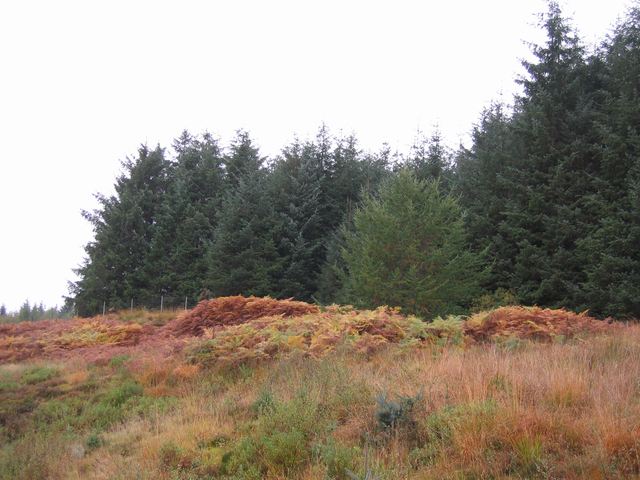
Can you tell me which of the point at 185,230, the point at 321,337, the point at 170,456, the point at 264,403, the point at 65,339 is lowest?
the point at 170,456

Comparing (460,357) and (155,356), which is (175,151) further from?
(460,357)

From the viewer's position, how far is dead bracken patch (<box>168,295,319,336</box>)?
16.2m

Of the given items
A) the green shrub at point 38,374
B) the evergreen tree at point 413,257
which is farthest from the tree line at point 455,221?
the green shrub at point 38,374

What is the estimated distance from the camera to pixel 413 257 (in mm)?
21438

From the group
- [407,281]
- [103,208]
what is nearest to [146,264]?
[103,208]

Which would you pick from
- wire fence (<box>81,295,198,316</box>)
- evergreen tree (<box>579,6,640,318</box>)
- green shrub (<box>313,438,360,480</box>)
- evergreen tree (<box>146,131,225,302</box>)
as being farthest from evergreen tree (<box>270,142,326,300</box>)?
green shrub (<box>313,438,360,480</box>)

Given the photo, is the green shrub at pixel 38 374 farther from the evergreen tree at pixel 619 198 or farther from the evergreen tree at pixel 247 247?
the evergreen tree at pixel 619 198

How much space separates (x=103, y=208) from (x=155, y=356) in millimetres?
32652

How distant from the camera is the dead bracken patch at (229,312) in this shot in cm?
1623

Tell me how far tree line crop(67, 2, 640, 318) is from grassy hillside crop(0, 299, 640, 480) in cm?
913

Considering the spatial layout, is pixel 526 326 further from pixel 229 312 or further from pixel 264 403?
pixel 229 312

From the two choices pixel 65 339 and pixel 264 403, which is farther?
pixel 65 339

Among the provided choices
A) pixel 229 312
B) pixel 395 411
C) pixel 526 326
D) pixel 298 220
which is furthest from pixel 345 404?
pixel 298 220

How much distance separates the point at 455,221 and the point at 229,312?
11886 millimetres
